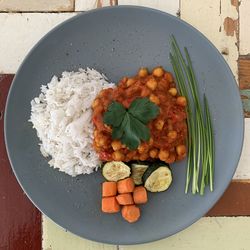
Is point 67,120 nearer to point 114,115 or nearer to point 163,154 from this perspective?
point 114,115

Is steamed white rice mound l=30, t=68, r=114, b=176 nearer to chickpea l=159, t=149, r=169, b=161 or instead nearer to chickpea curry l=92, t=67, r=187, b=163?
chickpea curry l=92, t=67, r=187, b=163

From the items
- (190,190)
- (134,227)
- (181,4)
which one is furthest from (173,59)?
(134,227)

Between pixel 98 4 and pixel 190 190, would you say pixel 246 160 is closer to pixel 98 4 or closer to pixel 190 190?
pixel 190 190

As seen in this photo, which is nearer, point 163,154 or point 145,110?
point 145,110

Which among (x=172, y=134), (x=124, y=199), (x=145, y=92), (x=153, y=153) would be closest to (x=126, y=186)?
(x=124, y=199)

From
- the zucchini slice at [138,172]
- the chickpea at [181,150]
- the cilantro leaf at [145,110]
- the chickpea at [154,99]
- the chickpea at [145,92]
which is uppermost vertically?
the chickpea at [145,92]

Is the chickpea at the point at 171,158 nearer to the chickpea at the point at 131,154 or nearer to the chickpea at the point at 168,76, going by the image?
the chickpea at the point at 131,154

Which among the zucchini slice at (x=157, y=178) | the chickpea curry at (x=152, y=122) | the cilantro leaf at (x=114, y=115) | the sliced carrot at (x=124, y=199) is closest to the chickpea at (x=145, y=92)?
the chickpea curry at (x=152, y=122)
